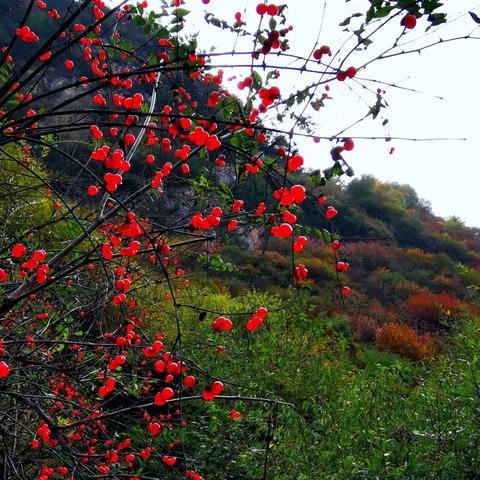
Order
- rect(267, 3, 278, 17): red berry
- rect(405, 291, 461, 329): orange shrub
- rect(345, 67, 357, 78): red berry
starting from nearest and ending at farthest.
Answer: rect(345, 67, 357, 78): red berry < rect(267, 3, 278, 17): red berry < rect(405, 291, 461, 329): orange shrub

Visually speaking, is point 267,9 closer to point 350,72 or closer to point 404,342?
point 350,72

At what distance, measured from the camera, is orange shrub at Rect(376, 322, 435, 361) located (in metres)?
8.86

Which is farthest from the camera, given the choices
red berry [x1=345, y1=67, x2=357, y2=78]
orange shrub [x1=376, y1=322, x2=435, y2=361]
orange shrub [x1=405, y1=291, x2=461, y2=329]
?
orange shrub [x1=405, y1=291, x2=461, y2=329]

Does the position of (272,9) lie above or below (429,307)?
below

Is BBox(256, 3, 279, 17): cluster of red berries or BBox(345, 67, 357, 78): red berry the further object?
BBox(256, 3, 279, 17): cluster of red berries

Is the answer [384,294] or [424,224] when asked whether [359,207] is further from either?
[384,294]

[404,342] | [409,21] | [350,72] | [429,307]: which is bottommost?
[350,72]

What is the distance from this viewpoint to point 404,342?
29.9 ft

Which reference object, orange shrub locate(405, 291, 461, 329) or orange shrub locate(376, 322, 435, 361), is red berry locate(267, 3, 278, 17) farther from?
orange shrub locate(405, 291, 461, 329)

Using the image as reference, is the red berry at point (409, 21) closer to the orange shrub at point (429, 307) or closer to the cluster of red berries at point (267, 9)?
the cluster of red berries at point (267, 9)

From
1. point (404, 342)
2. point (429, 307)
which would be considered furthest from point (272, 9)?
point (429, 307)

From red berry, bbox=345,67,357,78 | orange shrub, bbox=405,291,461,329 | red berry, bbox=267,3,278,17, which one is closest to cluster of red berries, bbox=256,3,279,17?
red berry, bbox=267,3,278,17

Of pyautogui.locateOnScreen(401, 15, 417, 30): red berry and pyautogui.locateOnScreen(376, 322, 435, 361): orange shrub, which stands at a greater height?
pyautogui.locateOnScreen(376, 322, 435, 361): orange shrub

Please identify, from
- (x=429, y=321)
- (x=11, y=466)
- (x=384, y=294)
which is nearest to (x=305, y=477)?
(x=11, y=466)
